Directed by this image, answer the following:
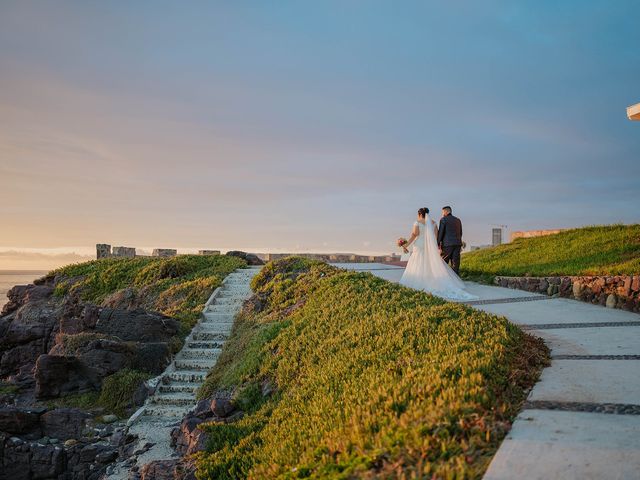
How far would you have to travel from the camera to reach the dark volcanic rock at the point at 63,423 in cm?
1213

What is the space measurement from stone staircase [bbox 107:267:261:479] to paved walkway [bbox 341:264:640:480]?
22.4 ft

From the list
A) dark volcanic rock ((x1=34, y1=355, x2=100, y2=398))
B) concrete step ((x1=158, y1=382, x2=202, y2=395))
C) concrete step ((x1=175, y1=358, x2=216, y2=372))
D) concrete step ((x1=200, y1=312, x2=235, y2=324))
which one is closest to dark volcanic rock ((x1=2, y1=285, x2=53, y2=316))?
concrete step ((x1=200, y1=312, x2=235, y2=324))

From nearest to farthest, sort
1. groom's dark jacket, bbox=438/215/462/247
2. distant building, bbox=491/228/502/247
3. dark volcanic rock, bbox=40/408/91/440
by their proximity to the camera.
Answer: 1. dark volcanic rock, bbox=40/408/91/440
2. groom's dark jacket, bbox=438/215/462/247
3. distant building, bbox=491/228/502/247

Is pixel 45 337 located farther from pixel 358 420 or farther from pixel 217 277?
pixel 358 420

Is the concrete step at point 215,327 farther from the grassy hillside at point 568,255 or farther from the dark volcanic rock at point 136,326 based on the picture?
the grassy hillside at point 568,255

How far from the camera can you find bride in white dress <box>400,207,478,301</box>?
52.6 ft

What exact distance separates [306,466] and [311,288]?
35.0 feet

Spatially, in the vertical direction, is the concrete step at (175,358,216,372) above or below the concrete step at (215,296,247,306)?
below

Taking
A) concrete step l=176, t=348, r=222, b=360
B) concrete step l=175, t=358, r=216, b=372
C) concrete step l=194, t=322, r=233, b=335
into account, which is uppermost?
concrete step l=194, t=322, r=233, b=335

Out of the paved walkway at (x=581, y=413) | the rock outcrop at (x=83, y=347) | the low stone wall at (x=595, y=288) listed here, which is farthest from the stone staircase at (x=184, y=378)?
the low stone wall at (x=595, y=288)

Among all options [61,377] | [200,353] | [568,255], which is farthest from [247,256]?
[568,255]

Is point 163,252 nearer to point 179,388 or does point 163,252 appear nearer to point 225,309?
point 225,309

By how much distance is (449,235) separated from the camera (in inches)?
724

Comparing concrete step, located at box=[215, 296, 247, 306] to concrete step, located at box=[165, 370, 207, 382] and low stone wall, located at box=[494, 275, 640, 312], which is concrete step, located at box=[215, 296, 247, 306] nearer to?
concrete step, located at box=[165, 370, 207, 382]
